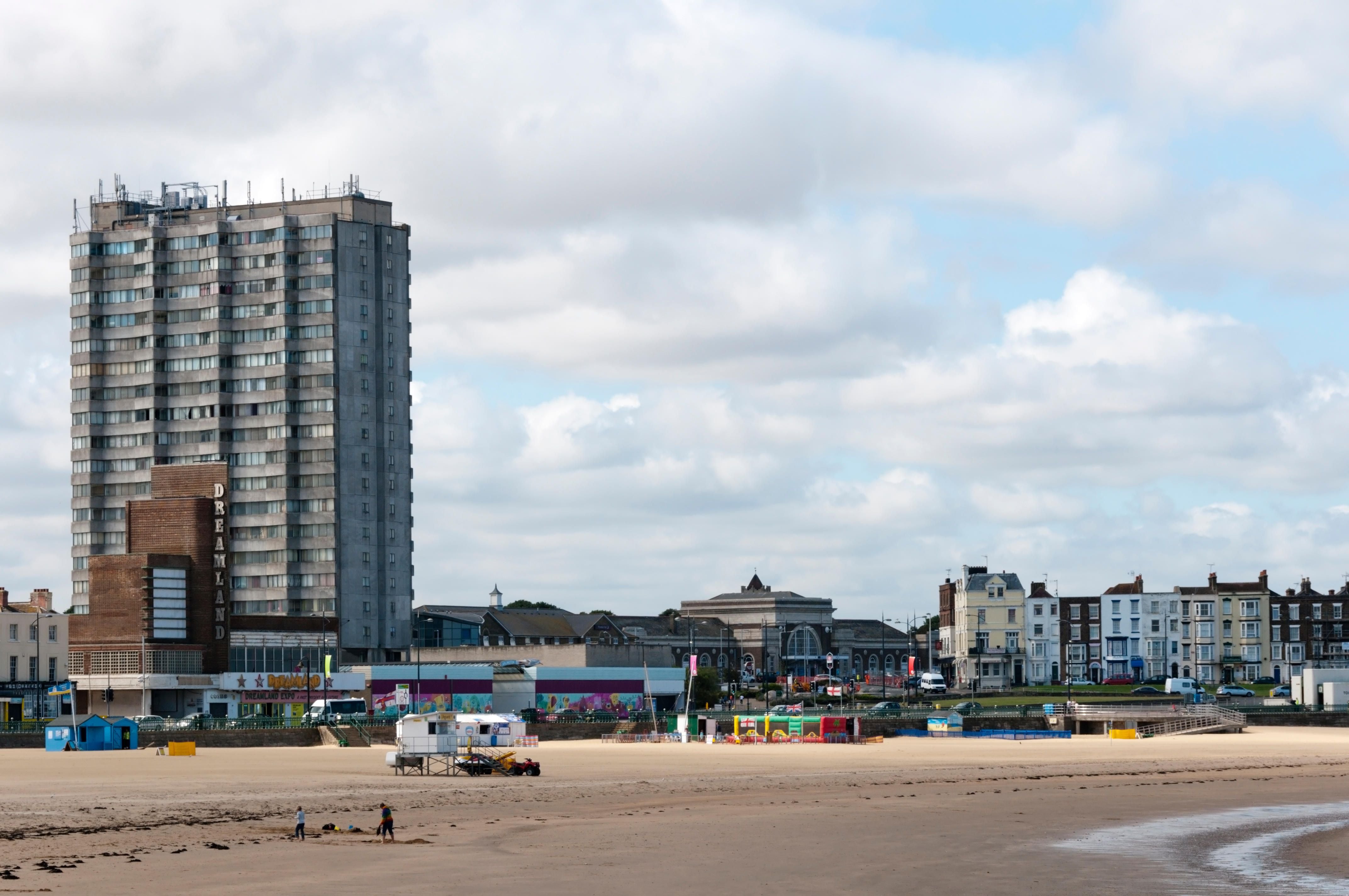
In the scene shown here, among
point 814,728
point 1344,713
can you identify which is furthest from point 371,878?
point 1344,713

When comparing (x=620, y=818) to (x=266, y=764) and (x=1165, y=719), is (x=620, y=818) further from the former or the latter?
(x=1165, y=719)

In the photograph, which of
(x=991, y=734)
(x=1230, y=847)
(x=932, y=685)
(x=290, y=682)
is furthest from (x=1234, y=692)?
(x=1230, y=847)

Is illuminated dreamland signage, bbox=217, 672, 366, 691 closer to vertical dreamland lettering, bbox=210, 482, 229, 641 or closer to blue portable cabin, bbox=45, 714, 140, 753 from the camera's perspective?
vertical dreamland lettering, bbox=210, 482, 229, 641

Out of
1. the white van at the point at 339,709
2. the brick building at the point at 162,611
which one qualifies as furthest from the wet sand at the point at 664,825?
the brick building at the point at 162,611

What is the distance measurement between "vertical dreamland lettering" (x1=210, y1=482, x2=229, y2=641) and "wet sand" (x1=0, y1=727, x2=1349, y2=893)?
173 ft

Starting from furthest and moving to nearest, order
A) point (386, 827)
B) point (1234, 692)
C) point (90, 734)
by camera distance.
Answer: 1. point (1234, 692)
2. point (90, 734)
3. point (386, 827)

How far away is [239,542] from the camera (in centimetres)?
18475

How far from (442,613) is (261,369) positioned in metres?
33.2

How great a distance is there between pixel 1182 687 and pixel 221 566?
89517 mm

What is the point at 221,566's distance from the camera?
458ft

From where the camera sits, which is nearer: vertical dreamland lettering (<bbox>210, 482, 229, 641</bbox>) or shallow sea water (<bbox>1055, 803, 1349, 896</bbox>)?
shallow sea water (<bbox>1055, 803, 1349, 896</bbox>)

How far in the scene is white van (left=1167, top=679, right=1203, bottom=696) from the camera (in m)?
168

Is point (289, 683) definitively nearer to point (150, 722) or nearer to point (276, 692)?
point (276, 692)

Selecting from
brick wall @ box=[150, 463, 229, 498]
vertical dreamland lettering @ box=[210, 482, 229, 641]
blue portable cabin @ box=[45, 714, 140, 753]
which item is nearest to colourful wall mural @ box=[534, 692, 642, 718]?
vertical dreamland lettering @ box=[210, 482, 229, 641]
